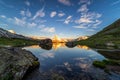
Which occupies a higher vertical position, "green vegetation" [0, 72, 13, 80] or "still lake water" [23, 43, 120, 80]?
"green vegetation" [0, 72, 13, 80]

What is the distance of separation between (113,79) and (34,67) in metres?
24.6

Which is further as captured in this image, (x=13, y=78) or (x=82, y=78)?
(x=82, y=78)

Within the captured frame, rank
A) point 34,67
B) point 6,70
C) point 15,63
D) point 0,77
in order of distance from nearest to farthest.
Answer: point 0,77
point 6,70
point 15,63
point 34,67

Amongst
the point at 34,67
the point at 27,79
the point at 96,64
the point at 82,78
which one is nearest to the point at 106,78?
the point at 82,78

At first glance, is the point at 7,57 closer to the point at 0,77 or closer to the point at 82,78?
the point at 0,77

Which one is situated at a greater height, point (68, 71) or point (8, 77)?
point (8, 77)

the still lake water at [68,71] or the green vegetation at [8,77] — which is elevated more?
the green vegetation at [8,77]

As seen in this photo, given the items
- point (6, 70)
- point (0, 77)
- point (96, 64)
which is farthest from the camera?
point (96, 64)

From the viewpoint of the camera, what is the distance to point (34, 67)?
38281 mm

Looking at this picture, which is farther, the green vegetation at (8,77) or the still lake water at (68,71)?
the still lake water at (68,71)

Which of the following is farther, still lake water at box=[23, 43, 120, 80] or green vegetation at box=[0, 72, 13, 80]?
still lake water at box=[23, 43, 120, 80]

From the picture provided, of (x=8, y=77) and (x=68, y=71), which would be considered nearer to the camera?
(x=8, y=77)

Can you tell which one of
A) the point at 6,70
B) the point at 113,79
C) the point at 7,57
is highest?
the point at 7,57

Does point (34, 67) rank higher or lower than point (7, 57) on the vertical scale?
lower
